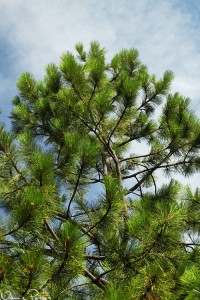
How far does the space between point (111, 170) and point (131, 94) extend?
5.56 ft

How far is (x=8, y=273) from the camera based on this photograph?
2865 millimetres

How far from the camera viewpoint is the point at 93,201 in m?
4.86

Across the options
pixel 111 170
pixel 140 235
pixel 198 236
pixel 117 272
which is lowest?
A: pixel 117 272

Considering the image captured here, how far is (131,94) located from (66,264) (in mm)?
2834

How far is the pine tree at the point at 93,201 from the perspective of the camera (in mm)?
3131

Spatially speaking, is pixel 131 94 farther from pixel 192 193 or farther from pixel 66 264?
pixel 66 264

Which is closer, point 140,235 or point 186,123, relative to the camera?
point 140,235

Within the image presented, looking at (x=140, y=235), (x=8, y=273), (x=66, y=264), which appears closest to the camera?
(x=8, y=273)

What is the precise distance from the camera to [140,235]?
3.67m

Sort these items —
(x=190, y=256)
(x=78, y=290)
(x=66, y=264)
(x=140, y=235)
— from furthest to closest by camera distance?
(x=78, y=290) < (x=190, y=256) < (x=140, y=235) < (x=66, y=264)

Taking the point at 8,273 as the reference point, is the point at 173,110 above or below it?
above

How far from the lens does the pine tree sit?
3.13 meters

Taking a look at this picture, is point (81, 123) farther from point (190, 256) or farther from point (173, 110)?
point (190, 256)

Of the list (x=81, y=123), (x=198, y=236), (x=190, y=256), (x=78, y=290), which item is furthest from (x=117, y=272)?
(x=81, y=123)
